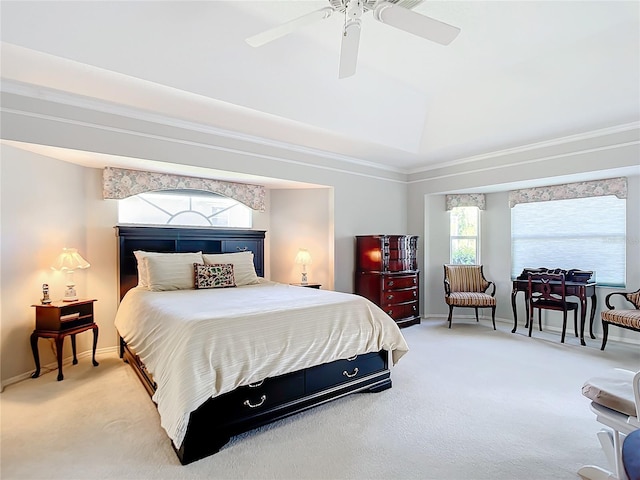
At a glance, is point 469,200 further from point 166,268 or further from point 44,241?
point 44,241

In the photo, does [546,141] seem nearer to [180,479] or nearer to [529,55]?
[529,55]

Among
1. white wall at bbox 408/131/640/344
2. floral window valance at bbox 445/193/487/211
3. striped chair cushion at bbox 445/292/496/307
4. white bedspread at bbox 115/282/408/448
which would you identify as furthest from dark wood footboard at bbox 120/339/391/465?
floral window valance at bbox 445/193/487/211

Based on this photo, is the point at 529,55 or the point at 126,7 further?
the point at 529,55

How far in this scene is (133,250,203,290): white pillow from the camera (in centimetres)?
370

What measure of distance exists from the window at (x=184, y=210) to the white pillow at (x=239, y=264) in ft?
2.15

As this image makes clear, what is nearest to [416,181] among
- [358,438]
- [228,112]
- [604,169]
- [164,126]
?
[604,169]

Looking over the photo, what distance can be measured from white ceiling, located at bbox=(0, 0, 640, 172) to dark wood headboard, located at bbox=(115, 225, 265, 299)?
1.41m

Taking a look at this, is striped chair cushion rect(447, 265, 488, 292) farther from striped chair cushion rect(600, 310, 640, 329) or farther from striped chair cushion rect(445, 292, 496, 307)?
striped chair cushion rect(600, 310, 640, 329)

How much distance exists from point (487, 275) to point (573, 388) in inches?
119

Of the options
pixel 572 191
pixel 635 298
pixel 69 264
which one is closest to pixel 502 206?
pixel 572 191

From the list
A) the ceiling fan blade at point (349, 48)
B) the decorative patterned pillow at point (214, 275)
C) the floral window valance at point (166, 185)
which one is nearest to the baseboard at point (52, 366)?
the decorative patterned pillow at point (214, 275)

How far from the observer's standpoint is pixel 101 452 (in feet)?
6.93

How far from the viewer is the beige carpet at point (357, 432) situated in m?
1.96

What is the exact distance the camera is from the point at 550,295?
15.0ft
